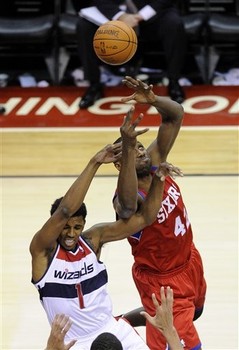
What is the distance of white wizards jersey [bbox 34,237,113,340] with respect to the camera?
5105 millimetres

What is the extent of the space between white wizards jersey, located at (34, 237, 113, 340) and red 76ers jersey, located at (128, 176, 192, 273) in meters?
0.57

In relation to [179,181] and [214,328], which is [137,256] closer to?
[214,328]

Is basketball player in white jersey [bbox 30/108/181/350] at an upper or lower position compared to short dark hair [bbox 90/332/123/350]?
lower

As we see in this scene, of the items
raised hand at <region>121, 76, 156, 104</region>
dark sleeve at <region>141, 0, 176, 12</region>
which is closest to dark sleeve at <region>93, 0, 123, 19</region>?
dark sleeve at <region>141, 0, 176, 12</region>

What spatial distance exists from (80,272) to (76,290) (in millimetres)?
97

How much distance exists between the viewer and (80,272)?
16.9 feet

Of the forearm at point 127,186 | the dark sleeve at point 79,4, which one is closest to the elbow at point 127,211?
the forearm at point 127,186

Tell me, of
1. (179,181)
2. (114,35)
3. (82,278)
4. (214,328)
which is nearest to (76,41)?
(179,181)

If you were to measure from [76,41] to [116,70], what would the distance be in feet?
2.08

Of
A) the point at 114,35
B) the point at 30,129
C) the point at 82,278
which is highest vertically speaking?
the point at 114,35

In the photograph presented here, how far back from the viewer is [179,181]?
8.87 metres

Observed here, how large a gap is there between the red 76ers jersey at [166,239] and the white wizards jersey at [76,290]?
566 millimetres

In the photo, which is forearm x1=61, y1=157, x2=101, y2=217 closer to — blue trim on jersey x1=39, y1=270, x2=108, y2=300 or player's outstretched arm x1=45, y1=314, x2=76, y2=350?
blue trim on jersey x1=39, y1=270, x2=108, y2=300

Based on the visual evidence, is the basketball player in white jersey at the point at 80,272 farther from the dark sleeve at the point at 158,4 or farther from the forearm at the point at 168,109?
the dark sleeve at the point at 158,4
